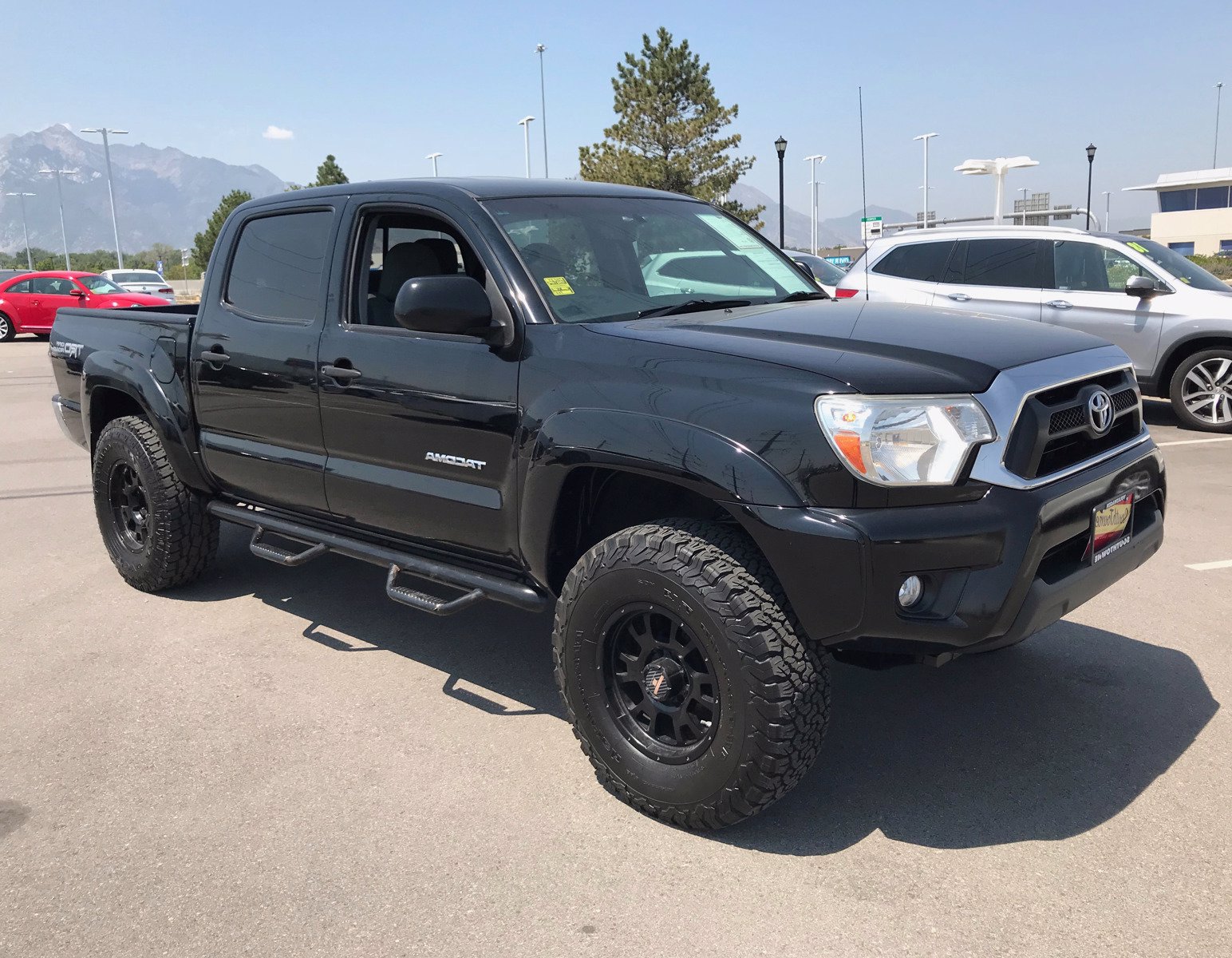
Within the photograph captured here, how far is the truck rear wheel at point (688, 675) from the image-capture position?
2.87m

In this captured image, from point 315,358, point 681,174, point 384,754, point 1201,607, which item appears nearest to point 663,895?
point 384,754

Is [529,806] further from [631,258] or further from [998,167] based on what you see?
[998,167]

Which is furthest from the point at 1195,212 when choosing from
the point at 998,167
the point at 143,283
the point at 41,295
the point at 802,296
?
the point at 802,296

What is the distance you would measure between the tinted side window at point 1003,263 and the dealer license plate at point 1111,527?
711cm

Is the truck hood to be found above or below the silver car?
below

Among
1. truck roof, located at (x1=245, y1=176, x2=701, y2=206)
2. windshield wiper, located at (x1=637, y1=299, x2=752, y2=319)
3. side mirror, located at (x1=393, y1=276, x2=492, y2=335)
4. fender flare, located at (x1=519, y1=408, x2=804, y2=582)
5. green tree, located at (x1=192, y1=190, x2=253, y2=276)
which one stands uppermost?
green tree, located at (x1=192, y1=190, x2=253, y2=276)

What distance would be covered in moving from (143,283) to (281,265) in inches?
1075

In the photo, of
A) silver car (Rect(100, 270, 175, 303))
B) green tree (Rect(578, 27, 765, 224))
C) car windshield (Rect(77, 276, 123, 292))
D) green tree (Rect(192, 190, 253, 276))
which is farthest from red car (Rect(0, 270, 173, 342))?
green tree (Rect(192, 190, 253, 276))

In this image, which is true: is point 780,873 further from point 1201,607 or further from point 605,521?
point 1201,607

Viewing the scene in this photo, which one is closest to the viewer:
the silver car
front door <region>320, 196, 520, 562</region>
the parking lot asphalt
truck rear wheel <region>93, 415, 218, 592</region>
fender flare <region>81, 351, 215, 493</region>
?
the parking lot asphalt

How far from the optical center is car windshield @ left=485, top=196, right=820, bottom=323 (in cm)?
366

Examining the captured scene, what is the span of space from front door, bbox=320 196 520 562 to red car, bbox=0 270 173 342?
2155 cm

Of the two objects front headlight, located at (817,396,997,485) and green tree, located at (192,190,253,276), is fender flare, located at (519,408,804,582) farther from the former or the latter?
green tree, located at (192,190,253,276)

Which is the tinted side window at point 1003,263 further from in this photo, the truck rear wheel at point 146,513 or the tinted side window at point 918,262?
the truck rear wheel at point 146,513
